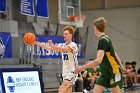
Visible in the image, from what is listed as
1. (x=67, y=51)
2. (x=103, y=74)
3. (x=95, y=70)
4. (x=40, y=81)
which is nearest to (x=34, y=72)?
(x=40, y=81)

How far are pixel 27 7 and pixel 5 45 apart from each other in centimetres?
232

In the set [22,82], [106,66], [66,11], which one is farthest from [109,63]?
[66,11]

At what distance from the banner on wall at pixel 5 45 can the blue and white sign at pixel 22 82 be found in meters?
8.38

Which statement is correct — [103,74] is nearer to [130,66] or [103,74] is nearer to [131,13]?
[130,66]

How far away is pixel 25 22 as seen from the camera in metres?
18.5

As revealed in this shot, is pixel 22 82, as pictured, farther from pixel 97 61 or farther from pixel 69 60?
pixel 97 61

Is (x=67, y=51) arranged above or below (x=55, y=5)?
below

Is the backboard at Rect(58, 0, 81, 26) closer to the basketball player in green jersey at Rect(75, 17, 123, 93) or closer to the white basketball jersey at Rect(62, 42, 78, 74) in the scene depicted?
the white basketball jersey at Rect(62, 42, 78, 74)

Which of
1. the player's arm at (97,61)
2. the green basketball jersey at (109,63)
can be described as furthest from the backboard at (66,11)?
the player's arm at (97,61)

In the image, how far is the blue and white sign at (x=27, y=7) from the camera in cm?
1642

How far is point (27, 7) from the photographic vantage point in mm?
16688

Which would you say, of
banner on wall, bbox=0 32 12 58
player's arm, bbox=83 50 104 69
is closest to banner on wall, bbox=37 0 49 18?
banner on wall, bbox=0 32 12 58

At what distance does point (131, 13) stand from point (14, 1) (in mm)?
9251

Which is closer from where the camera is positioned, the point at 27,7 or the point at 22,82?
the point at 22,82
